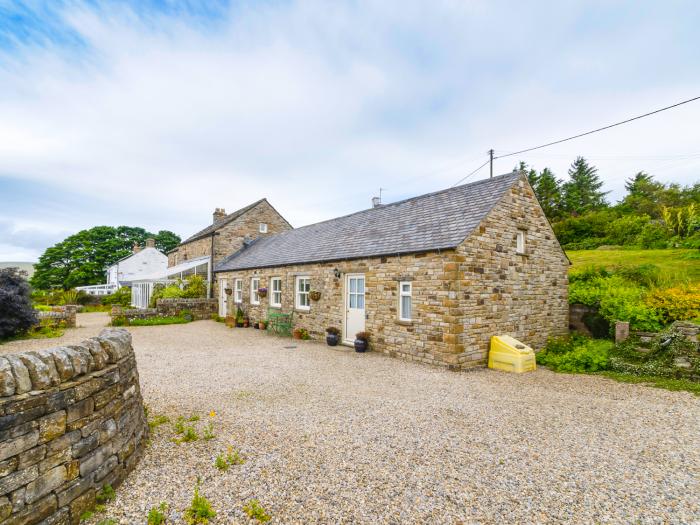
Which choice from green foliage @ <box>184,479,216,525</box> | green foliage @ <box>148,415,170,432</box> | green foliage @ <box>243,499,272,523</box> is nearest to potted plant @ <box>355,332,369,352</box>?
green foliage @ <box>148,415,170,432</box>

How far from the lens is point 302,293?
567 inches

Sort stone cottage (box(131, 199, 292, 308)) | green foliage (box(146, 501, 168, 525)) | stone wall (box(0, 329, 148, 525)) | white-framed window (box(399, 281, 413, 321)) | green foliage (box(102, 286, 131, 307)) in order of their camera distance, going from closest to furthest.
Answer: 1. stone wall (box(0, 329, 148, 525))
2. green foliage (box(146, 501, 168, 525))
3. white-framed window (box(399, 281, 413, 321))
4. stone cottage (box(131, 199, 292, 308))
5. green foliage (box(102, 286, 131, 307))

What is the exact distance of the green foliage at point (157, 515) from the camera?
9.72ft

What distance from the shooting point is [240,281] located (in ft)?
63.3

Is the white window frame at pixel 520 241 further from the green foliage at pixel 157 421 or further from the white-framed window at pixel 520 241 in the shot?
the green foliage at pixel 157 421

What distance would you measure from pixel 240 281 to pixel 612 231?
27277 millimetres

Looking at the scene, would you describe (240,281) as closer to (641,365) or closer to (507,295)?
(507,295)

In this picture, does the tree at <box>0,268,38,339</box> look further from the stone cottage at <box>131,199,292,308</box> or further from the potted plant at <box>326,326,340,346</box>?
the potted plant at <box>326,326,340,346</box>

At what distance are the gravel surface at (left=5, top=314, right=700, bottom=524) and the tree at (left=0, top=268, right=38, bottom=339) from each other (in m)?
8.61

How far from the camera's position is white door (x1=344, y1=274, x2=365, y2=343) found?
11.6m

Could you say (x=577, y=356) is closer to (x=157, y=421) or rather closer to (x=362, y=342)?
(x=362, y=342)

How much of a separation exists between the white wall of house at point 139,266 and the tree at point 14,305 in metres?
23.1

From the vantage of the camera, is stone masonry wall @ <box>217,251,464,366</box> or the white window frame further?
the white window frame

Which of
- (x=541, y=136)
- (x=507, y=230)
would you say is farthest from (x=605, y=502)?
(x=541, y=136)
